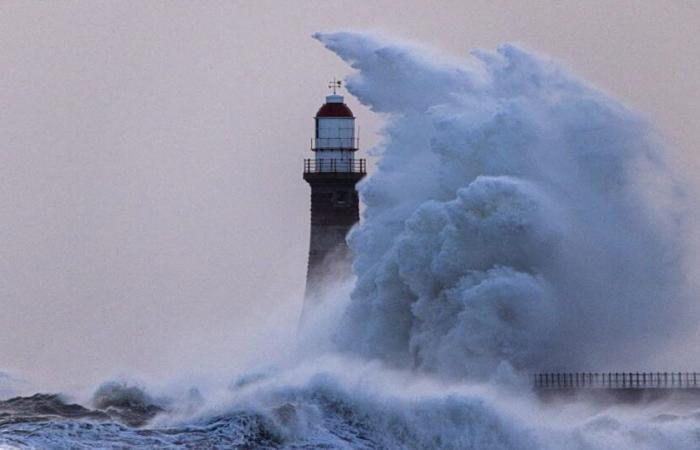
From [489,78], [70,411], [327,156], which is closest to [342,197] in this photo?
[327,156]

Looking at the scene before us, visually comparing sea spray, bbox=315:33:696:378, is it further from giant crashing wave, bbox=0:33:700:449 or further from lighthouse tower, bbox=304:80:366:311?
lighthouse tower, bbox=304:80:366:311

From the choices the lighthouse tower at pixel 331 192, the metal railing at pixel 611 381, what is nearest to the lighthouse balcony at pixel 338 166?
the lighthouse tower at pixel 331 192

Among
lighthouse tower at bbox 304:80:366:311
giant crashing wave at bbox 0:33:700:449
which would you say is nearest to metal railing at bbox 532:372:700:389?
giant crashing wave at bbox 0:33:700:449

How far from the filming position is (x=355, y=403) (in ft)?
220

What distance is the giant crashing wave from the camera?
65.3 meters

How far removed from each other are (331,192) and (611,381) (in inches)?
529

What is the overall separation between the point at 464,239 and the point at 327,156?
11589 millimetres

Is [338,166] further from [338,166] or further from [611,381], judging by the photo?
[611,381]

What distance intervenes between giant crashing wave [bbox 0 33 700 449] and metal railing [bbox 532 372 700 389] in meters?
0.56

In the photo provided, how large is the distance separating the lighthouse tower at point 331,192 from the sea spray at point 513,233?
17.0ft

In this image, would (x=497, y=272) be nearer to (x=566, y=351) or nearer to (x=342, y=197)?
(x=566, y=351)

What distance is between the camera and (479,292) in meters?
68.2

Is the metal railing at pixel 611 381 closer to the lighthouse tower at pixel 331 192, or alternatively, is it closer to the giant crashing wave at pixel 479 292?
the giant crashing wave at pixel 479 292

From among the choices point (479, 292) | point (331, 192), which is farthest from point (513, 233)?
point (331, 192)
